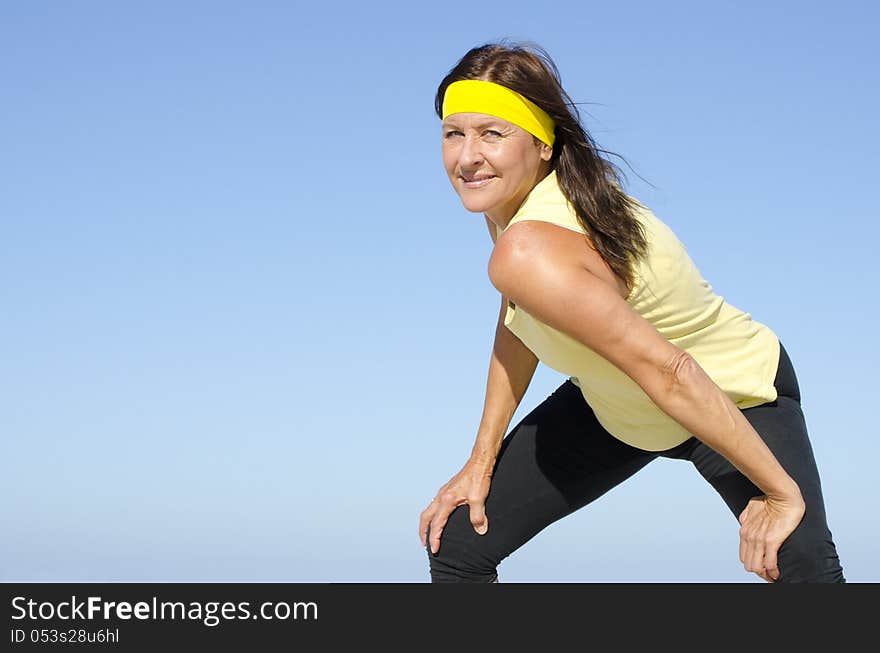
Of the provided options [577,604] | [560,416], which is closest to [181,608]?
[577,604]

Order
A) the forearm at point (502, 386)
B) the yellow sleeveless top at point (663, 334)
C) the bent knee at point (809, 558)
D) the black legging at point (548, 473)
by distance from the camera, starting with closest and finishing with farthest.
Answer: the bent knee at point (809, 558) → the yellow sleeveless top at point (663, 334) → the black legging at point (548, 473) → the forearm at point (502, 386)

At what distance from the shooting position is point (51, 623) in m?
3.29

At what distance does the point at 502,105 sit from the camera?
355 centimetres

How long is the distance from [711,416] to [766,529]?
1.41ft

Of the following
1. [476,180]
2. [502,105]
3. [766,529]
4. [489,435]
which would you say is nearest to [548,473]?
[489,435]

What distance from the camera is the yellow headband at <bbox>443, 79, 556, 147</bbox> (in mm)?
3547

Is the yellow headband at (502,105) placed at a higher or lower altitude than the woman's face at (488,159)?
higher

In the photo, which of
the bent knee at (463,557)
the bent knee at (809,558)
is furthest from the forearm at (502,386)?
the bent knee at (809,558)

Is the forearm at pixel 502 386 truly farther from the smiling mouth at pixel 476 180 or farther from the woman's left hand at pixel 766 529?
the woman's left hand at pixel 766 529

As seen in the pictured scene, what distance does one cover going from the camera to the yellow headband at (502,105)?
355 centimetres

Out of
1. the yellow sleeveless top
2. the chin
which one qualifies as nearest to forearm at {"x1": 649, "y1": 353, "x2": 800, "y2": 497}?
the yellow sleeveless top

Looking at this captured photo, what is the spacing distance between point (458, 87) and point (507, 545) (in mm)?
1534

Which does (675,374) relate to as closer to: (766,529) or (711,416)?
(711,416)

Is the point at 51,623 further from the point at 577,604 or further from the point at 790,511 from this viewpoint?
the point at 790,511
